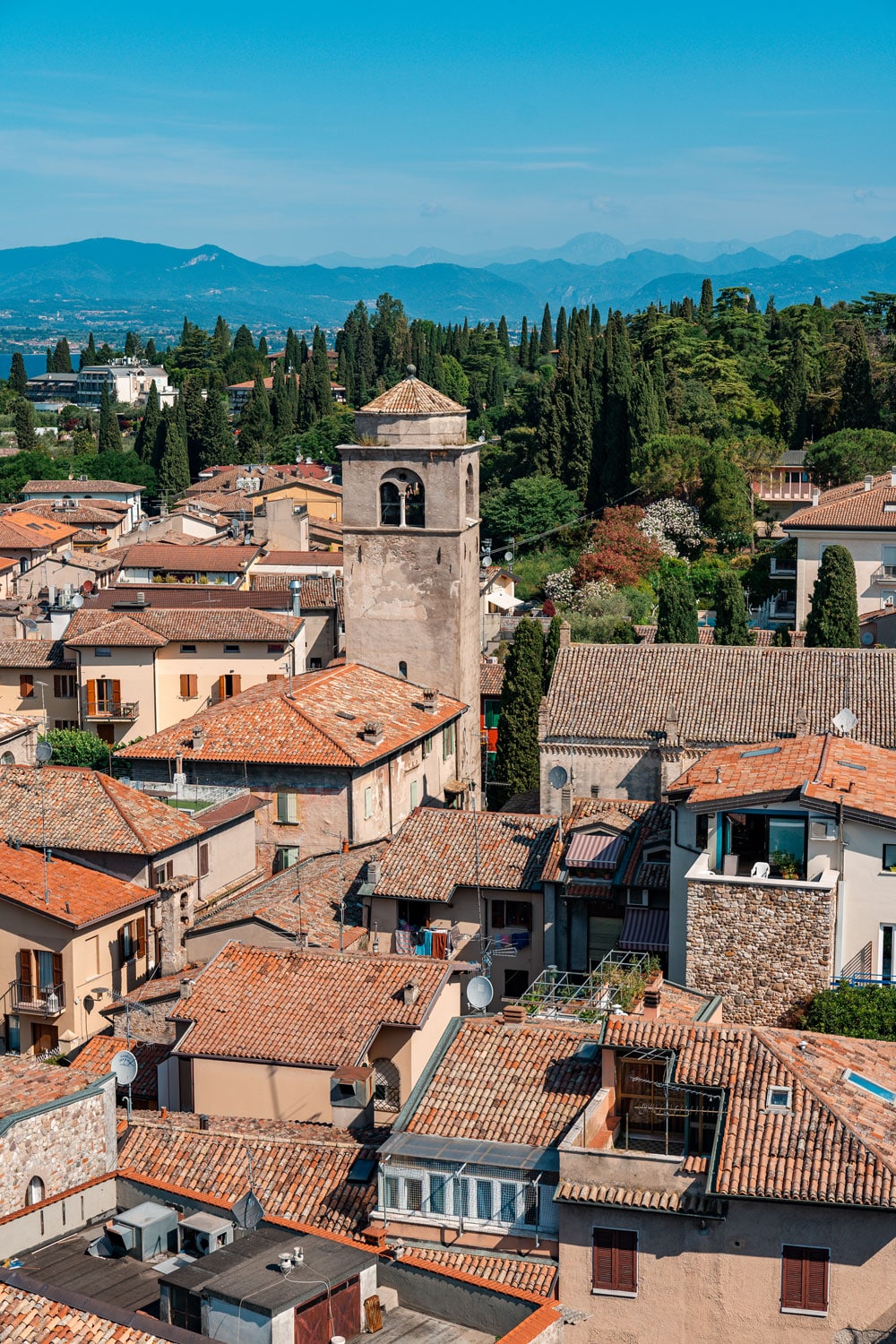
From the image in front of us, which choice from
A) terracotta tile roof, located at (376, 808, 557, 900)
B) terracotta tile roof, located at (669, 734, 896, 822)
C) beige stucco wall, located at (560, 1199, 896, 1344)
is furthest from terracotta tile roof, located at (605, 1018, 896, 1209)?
terracotta tile roof, located at (376, 808, 557, 900)

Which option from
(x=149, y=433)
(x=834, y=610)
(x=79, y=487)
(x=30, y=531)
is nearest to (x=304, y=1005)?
(x=834, y=610)

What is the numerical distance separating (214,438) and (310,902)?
83031mm

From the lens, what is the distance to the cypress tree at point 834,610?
154 ft

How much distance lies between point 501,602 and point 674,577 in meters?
8.58

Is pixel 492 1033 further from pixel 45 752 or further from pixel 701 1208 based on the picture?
pixel 45 752

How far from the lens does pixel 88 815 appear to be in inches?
1300

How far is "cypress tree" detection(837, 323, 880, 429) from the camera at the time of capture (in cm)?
7188

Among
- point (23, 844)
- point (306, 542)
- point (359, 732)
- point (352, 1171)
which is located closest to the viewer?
point (352, 1171)

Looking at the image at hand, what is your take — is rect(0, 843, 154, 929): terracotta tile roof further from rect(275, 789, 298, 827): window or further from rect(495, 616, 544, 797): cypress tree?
rect(495, 616, 544, 797): cypress tree

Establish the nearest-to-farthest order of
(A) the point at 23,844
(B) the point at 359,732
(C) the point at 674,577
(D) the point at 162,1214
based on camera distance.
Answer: (D) the point at 162,1214
(A) the point at 23,844
(B) the point at 359,732
(C) the point at 674,577

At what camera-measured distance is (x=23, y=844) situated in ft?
106

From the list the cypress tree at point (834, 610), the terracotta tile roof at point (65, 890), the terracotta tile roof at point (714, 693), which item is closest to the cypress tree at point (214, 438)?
the cypress tree at point (834, 610)

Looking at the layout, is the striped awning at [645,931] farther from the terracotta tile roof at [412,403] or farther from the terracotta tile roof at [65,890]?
the terracotta tile roof at [412,403]

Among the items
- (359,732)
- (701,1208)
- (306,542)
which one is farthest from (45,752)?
(306,542)
